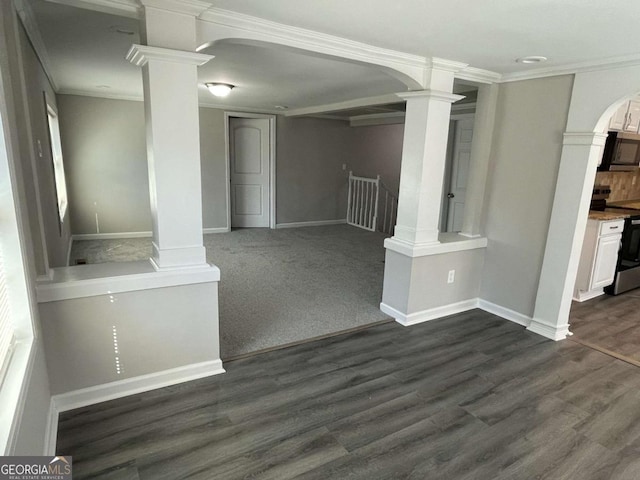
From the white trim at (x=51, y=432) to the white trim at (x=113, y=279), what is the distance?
1.96 feet

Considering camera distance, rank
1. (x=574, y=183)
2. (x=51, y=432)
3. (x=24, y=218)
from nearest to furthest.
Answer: (x=24, y=218) → (x=51, y=432) → (x=574, y=183)

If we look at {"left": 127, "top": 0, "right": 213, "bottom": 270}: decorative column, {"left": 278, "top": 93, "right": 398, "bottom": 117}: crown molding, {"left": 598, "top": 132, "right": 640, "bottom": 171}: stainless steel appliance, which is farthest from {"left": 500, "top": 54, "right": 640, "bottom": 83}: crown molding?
{"left": 127, "top": 0, "right": 213, "bottom": 270}: decorative column

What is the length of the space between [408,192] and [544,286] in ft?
4.74

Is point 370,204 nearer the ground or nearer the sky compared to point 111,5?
nearer the ground

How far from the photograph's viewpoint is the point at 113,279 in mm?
2209

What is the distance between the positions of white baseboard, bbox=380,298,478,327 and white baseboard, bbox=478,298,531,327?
8 cm

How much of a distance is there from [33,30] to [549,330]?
4.67 m

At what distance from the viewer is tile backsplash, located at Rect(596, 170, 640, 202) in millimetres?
4930

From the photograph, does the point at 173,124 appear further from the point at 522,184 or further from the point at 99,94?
the point at 99,94

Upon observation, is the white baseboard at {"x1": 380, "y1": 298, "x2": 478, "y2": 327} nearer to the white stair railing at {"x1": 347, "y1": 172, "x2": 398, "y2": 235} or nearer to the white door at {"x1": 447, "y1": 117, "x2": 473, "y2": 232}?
the white door at {"x1": 447, "y1": 117, "x2": 473, "y2": 232}

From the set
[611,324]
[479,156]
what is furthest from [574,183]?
[611,324]

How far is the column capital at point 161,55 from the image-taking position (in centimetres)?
204

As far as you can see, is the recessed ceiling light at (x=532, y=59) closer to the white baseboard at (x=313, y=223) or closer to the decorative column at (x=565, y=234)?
the decorative column at (x=565, y=234)

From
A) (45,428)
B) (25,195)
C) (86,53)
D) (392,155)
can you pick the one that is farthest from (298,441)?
(392,155)
